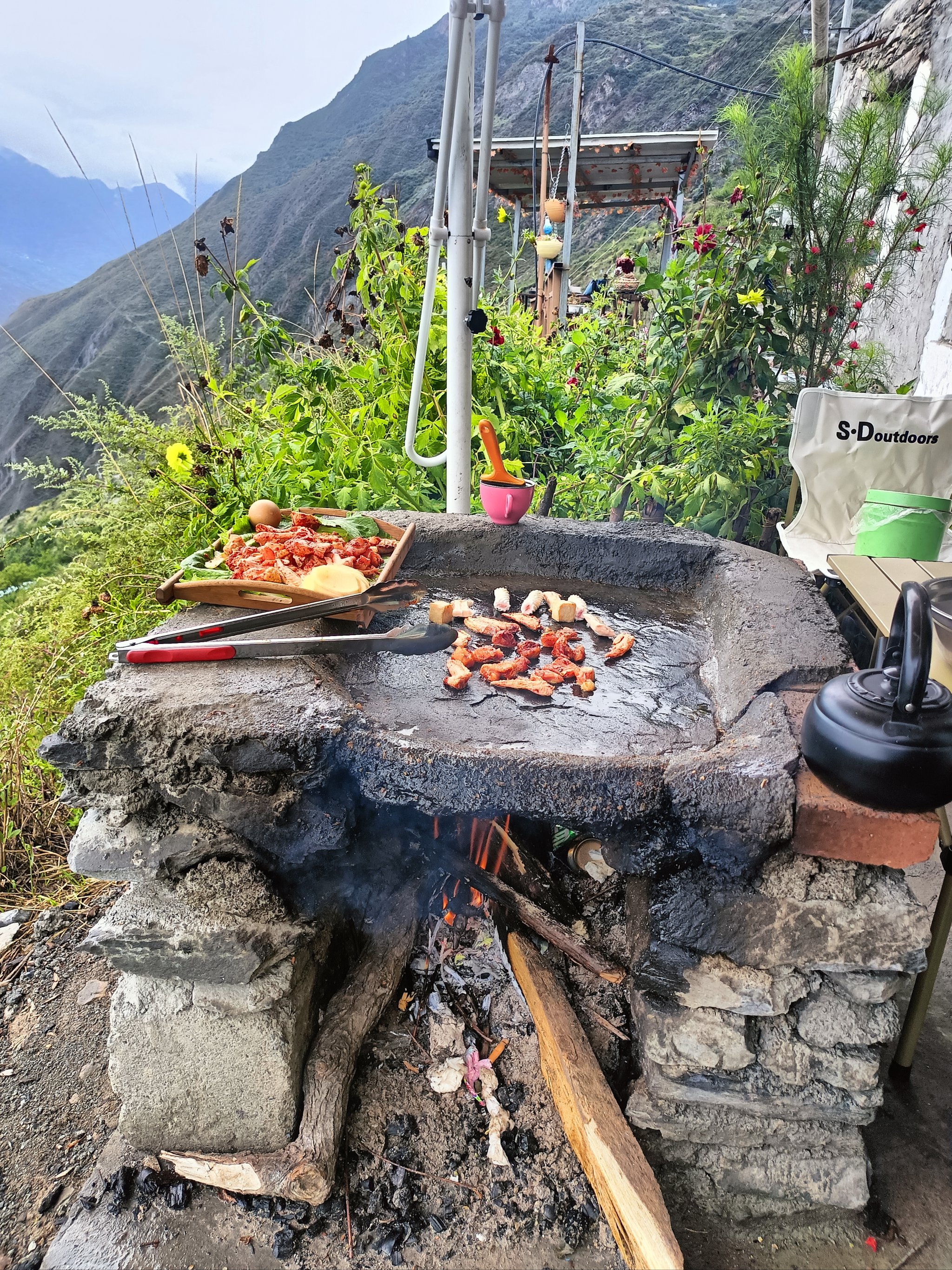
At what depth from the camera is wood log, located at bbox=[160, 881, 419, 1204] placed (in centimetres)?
162

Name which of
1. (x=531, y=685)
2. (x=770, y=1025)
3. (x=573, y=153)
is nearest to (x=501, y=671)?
(x=531, y=685)

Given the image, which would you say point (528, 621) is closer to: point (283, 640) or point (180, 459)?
point (283, 640)

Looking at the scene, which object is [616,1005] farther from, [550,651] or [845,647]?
[845,647]

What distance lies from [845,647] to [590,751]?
0.80m

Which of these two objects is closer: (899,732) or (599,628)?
(899,732)

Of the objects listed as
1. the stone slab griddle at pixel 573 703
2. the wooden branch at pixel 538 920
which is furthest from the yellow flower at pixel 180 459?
the wooden branch at pixel 538 920

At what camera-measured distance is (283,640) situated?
1.76 meters

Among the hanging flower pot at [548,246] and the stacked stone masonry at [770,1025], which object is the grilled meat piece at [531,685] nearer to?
the stacked stone masonry at [770,1025]

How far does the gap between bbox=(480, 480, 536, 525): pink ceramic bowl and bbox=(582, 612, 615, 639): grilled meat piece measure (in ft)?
1.98

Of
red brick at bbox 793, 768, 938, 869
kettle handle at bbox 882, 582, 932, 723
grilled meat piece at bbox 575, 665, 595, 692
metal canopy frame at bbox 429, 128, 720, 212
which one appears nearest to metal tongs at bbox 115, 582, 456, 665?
grilled meat piece at bbox 575, 665, 595, 692

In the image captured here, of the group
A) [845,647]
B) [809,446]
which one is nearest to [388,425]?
[809,446]

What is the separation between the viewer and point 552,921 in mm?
1964

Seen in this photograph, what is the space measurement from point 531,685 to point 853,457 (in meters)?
2.71

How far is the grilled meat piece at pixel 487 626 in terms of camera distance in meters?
2.09
